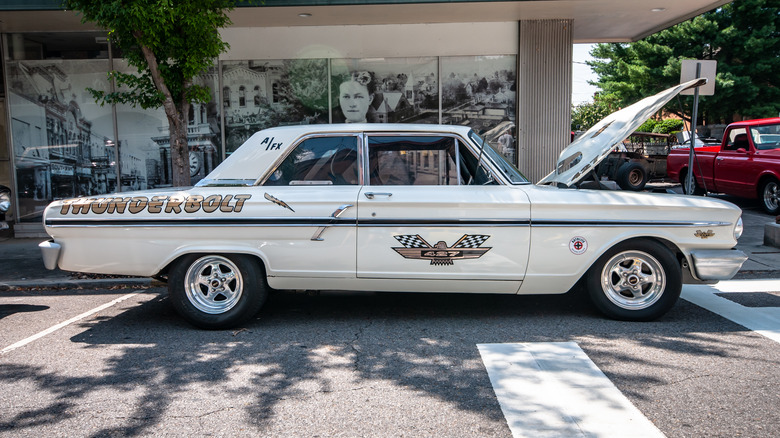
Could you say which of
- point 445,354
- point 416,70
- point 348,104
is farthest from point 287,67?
point 445,354

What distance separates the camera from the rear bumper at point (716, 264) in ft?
16.6

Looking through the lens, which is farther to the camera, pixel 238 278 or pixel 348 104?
pixel 348 104

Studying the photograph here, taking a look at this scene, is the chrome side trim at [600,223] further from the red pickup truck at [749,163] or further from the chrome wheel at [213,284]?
the red pickup truck at [749,163]

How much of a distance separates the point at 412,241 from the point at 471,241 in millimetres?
491

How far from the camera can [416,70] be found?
11969 millimetres

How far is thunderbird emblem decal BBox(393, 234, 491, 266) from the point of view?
200 inches

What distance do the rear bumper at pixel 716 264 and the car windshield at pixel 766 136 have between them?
917 centimetres

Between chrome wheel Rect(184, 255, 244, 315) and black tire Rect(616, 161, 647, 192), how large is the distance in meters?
13.7

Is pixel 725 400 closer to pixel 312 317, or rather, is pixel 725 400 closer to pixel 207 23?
pixel 312 317

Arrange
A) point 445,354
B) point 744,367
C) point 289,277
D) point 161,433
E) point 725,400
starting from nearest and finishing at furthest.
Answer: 1. point 161,433
2. point 725,400
3. point 744,367
4. point 445,354
5. point 289,277

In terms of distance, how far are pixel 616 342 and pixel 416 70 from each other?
827cm

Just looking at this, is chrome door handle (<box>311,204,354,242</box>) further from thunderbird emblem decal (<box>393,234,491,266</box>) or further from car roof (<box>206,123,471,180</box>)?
car roof (<box>206,123,471,180</box>)

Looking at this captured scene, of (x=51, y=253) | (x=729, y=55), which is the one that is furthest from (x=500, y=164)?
(x=729, y=55)

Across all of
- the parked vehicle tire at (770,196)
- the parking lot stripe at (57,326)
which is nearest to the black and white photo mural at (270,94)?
the parking lot stripe at (57,326)
